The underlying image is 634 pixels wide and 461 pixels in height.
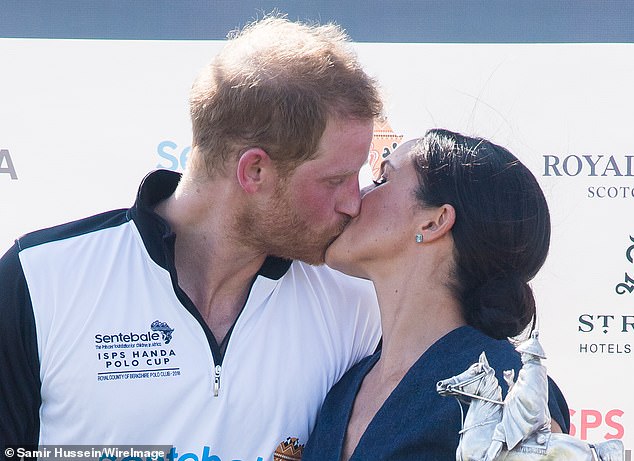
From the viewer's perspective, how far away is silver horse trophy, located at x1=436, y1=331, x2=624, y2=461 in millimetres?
1089

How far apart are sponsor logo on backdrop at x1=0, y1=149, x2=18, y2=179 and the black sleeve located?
88 centimetres

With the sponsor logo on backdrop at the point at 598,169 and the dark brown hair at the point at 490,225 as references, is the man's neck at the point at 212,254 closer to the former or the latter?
the dark brown hair at the point at 490,225

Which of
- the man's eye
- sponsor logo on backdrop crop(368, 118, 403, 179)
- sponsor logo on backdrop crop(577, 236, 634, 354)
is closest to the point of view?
the man's eye

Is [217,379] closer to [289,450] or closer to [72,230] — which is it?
[289,450]

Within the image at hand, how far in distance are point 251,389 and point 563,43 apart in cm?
157

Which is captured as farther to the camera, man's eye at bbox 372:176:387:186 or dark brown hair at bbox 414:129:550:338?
man's eye at bbox 372:176:387:186

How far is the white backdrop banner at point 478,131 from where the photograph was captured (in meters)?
2.71

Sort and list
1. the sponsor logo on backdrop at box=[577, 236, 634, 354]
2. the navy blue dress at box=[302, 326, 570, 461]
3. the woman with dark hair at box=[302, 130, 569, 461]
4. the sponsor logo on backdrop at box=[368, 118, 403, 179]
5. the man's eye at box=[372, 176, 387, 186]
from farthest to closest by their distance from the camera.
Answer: the sponsor logo on backdrop at box=[368, 118, 403, 179]
the sponsor logo on backdrop at box=[577, 236, 634, 354]
the man's eye at box=[372, 176, 387, 186]
the woman with dark hair at box=[302, 130, 569, 461]
the navy blue dress at box=[302, 326, 570, 461]

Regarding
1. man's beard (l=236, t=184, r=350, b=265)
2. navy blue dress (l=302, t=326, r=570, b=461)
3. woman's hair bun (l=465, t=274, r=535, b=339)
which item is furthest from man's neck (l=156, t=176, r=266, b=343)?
woman's hair bun (l=465, t=274, r=535, b=339)

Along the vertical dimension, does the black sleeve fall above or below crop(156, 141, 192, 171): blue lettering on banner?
below

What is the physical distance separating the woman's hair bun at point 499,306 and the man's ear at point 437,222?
15cm

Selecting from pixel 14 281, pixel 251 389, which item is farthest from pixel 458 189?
pixel 14 281

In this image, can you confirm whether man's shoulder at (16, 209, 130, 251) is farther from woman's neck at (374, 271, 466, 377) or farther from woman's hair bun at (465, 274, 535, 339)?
woman's hair bun at (465, 274, 535, 339)

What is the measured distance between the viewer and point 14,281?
189cm
